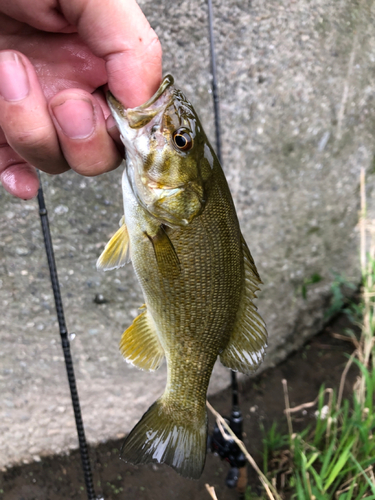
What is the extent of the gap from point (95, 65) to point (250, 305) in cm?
71

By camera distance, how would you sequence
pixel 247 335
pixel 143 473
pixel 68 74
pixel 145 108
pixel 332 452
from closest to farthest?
pixel 145 108 < pixel 68 74 < pixel 247 335 < pixel 332 452 < pixel 143 473

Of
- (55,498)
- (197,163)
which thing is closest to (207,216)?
(197,163)

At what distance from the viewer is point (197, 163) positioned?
35.4 inches

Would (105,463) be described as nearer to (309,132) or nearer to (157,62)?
(157,62)

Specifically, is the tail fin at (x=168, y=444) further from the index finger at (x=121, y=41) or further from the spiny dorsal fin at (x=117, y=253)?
the index finger at (x=121, y=41)

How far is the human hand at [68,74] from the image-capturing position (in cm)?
73

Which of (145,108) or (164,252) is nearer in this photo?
(145,108)

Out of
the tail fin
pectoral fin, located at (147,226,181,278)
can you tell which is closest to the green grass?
the tail fin

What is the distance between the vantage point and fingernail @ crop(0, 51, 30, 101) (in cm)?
70

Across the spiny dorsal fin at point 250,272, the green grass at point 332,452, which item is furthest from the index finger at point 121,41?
the green grass at point 332,452

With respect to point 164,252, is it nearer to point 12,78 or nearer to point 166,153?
point 166,153

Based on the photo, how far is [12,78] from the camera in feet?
2.31

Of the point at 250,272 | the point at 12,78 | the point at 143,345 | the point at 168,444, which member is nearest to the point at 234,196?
the point at 250,272

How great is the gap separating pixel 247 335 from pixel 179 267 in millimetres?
279
